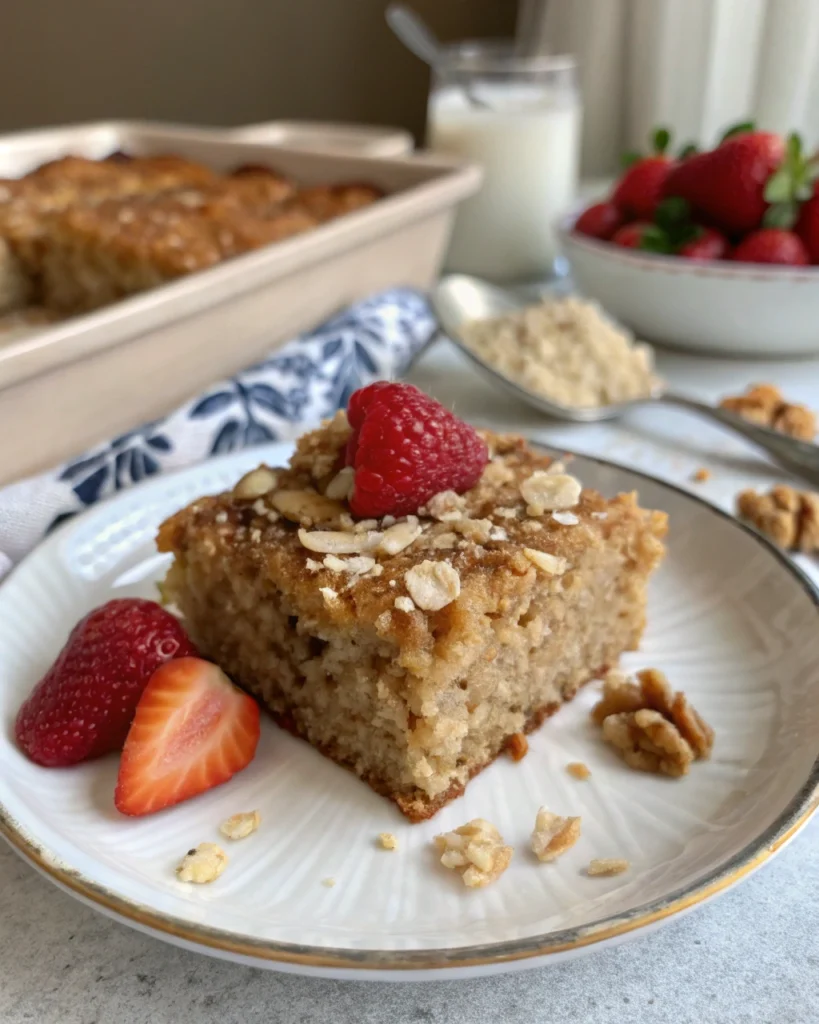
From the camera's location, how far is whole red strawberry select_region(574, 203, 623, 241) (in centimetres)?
185

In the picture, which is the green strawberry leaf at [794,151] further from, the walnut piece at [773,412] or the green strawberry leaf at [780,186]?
the walnut piece at [773,412]

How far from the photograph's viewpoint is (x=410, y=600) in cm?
81

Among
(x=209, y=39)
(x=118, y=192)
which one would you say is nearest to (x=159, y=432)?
(x=118, y=192)

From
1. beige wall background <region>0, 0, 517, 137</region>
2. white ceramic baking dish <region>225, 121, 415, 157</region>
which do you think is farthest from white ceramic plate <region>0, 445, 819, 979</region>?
beige wall background <region>0, 0, 517, 137</region>

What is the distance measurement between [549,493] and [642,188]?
3.57ft

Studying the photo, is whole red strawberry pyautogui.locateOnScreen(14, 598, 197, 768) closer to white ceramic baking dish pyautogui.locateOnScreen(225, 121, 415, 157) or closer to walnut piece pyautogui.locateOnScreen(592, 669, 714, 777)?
walnut piece pyautogui.locateOnScreen(592, 669, 714, 777)

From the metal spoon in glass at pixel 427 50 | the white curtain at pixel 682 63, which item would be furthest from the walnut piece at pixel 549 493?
the white curtain at pixel 682 63

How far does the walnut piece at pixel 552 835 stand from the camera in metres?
0.77

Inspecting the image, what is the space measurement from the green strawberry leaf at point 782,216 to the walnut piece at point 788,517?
→ 640 millimetres

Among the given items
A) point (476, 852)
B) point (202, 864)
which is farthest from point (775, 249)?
point (202, 864)

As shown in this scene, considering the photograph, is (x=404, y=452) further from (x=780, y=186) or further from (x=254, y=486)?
(x=780, y=186)

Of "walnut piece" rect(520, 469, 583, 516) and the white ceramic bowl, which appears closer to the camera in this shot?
"walnut piece" rect(520, 469, 583, 516)

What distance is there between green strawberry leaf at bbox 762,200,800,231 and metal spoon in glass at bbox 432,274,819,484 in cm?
39

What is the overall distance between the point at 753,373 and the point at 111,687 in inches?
51.7
